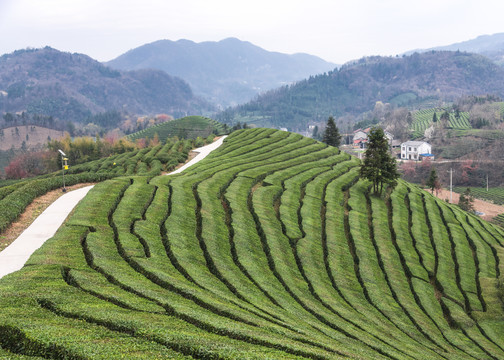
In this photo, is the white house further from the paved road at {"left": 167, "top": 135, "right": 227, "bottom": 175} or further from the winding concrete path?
the winding concrete path

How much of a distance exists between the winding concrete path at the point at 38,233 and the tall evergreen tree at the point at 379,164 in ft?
109

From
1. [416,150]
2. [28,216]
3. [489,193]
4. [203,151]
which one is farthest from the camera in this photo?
[416,150]

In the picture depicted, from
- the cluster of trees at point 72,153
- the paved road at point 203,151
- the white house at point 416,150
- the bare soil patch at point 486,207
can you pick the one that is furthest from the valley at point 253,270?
the white house at point 416,150

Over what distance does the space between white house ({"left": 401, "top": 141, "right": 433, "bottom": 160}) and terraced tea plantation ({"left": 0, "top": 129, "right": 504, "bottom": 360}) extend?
11249 cm

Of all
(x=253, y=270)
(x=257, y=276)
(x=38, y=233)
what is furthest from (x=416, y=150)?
(x=38, y=233)

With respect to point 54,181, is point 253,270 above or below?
below

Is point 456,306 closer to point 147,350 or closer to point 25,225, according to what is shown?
point 147,350

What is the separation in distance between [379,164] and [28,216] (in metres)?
39.1

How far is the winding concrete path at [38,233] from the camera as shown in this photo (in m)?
24.8

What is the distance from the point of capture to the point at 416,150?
16588cm

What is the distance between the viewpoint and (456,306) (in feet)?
116

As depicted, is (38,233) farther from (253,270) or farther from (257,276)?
(257,276)

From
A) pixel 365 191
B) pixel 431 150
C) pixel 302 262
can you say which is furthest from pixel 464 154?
pixel 302 262

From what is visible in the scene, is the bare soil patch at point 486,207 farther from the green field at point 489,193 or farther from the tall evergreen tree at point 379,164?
the tall evergreen tree at point 379,164
